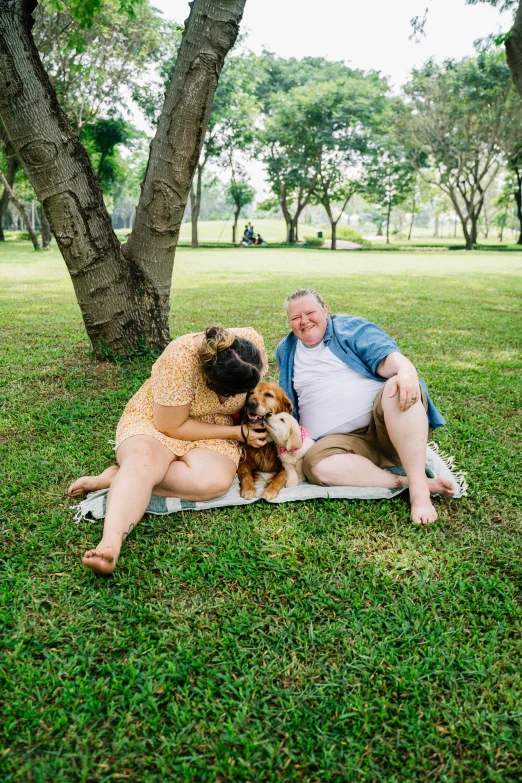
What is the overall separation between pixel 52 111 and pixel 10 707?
4474 millimetres

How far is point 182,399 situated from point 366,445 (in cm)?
122

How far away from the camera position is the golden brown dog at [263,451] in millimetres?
3289

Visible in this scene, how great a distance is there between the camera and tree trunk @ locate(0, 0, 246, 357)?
14.6 ft

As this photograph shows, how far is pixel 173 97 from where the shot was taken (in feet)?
15.8

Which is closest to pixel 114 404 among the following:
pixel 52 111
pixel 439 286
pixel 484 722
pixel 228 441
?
pixel 228 441

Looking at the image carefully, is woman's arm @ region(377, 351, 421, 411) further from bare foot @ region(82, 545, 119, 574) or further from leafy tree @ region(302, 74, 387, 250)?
leafy tree @ region(302, 74, 387, 250)

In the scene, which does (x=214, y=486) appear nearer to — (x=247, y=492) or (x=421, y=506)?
(x=247, y=492)

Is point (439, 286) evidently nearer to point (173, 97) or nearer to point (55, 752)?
point (173, 97)

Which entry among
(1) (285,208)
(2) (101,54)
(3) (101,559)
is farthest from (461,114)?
(3) (101,559)

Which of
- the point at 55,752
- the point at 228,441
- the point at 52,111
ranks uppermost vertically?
the point at 52,111

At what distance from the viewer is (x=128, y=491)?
9.03ft

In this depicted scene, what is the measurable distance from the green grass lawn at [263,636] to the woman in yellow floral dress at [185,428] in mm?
204

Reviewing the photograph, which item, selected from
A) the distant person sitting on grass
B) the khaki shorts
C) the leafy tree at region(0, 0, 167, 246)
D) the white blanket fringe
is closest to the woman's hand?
the distant person sitting on grass

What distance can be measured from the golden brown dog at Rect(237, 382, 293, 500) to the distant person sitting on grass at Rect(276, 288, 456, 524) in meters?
0.23
